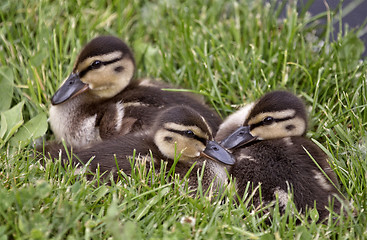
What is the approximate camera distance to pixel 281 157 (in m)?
2.47

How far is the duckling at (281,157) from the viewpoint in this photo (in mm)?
2369

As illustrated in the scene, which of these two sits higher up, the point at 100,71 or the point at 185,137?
the point at 100,71

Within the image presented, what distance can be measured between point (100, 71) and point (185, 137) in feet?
2.52

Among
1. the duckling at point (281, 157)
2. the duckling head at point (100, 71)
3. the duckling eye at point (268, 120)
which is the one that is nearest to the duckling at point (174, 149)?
the duckling at point (281, 157)

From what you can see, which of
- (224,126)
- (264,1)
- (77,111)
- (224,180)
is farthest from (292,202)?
(264,1)

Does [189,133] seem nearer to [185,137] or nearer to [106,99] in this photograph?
[185,137]

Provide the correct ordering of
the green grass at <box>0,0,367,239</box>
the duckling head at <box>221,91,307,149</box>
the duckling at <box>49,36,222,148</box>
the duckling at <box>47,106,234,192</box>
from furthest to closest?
1. the duckling at <box>49,36,222,148</box>
2. the duckling head at <box>221,91,307,149</box>
3. the duckling at <box>47,106,234,192</box>
4. the green grass at <box>0,0,367,239</box>

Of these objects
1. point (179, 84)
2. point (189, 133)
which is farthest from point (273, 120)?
point (179, 84)

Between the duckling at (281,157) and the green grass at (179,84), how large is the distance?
10cm

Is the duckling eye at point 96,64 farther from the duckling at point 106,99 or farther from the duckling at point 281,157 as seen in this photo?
the duckling at point 281,157

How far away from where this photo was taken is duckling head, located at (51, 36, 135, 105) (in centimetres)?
299

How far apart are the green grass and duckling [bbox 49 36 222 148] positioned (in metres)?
0.18

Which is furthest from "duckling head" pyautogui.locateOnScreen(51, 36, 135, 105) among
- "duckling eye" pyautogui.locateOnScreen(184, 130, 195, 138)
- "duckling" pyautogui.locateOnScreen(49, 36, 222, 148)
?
"duckling eye" pyautogui.locateOnScreen(184, 130, 195, 138)

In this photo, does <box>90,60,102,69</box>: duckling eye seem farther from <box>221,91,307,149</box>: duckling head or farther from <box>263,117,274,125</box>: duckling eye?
<box>263,117,274,125</box>: duckling eye
